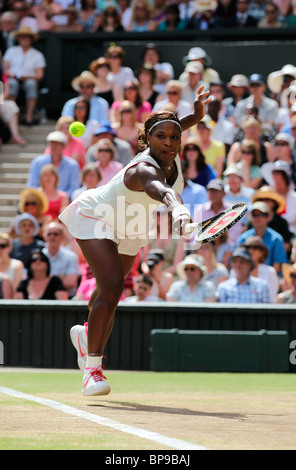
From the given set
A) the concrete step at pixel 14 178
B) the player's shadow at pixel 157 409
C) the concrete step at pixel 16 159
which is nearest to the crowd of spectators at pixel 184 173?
the concrete step at pixel 16 159

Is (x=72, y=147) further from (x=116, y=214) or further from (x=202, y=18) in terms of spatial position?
(x=116, y=214)

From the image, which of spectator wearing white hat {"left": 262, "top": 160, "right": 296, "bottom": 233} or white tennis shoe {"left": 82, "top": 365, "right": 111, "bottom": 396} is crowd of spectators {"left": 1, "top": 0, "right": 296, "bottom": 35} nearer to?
spectator wearing white hat {"left": 262, "top": 160, "right": 296, "bottom": 233}

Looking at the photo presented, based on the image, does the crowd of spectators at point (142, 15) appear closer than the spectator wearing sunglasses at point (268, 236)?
No

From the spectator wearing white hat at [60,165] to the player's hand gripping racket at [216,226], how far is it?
26.5 ft

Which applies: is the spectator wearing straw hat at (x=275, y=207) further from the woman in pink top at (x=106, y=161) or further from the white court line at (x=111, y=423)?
the white court line at (x=111, y=423)

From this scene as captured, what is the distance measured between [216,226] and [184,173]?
7490 mm

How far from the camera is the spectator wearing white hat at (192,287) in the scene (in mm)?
11188

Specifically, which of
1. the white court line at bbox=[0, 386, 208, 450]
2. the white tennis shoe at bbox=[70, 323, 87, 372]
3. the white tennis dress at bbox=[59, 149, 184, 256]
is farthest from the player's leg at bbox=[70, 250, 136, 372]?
the white court line at bbox=[0, 386, 208, 450]

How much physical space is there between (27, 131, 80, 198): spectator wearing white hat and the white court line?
691 cm

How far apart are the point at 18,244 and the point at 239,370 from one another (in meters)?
3.74

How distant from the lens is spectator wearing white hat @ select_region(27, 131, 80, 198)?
1399cm

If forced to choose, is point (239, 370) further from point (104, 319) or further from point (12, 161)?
point (12, 161)

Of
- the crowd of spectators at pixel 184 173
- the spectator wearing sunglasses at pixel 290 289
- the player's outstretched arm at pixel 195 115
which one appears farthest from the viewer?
the crowd of spectators at pixel 184 173

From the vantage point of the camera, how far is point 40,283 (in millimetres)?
11695
